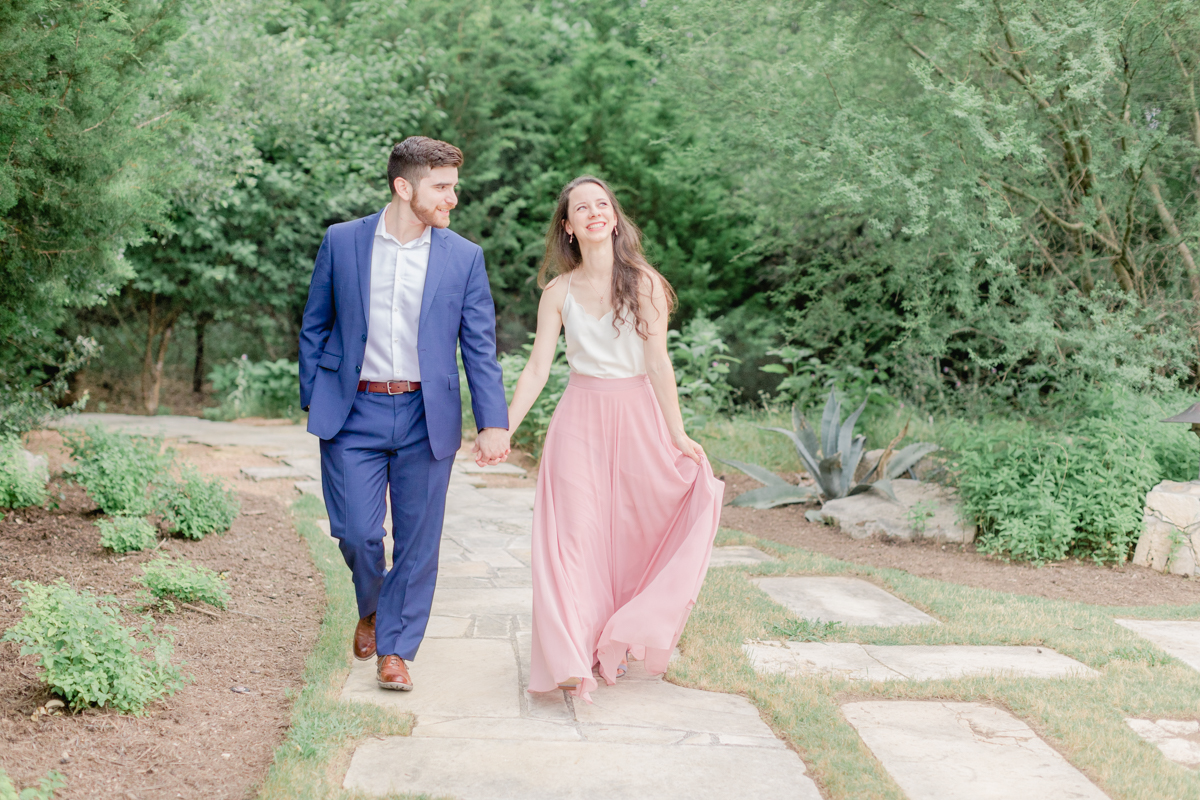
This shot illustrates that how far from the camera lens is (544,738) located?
305cm

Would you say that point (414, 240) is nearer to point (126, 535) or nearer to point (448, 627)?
point (448, 627)

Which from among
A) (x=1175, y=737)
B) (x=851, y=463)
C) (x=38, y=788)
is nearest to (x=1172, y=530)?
(x=851, y=463)

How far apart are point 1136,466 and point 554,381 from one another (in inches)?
204

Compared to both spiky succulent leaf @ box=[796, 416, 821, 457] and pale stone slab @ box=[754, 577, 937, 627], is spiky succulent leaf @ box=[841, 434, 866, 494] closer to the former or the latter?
spiky succulent leaf @ box=[796, 416, 821, 457]

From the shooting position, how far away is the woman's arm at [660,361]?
3.62 meters

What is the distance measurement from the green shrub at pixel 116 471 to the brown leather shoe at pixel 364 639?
2304 millimetres

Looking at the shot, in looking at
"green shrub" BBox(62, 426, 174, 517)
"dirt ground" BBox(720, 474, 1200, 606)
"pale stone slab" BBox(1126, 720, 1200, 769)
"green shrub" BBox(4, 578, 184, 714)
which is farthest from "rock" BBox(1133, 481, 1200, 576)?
"green shrub" BBox(62, 426, 174, 517)

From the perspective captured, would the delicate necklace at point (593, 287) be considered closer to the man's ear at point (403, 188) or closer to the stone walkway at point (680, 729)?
the man's ear at point (403, 188)

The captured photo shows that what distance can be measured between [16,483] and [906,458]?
17.8 ft

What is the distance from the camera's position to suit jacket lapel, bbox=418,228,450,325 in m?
3.45

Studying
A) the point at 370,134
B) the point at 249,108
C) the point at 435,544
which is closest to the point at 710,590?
the point at 435,544

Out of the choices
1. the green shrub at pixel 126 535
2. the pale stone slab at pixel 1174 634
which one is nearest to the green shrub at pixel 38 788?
the green shrub at pixel 126 535

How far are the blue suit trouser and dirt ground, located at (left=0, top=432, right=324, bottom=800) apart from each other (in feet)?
1.44

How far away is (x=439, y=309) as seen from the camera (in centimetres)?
347
